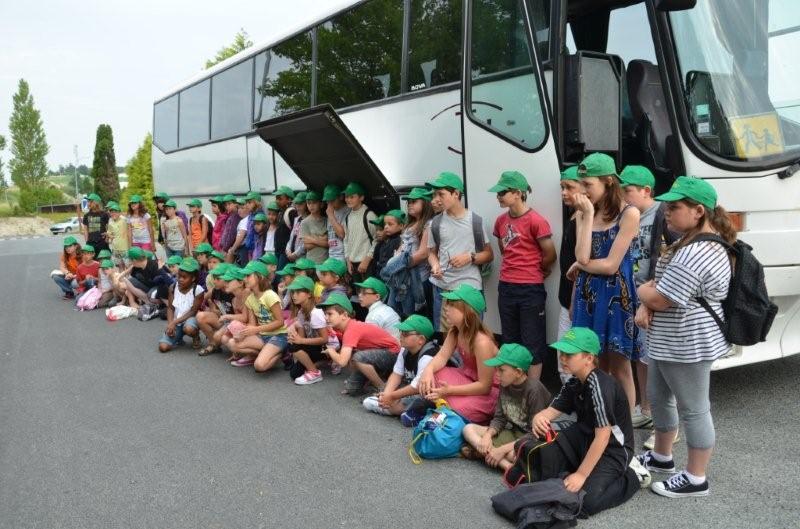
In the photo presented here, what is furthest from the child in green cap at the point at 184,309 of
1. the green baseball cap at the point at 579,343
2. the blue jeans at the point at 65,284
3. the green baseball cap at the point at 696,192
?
the green baseball cap at the point at 696,192

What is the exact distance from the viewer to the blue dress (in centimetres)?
466

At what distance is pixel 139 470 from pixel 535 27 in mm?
4107

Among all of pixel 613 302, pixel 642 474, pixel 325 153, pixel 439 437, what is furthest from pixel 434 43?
pixel 642 474

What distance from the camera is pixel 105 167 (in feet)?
208

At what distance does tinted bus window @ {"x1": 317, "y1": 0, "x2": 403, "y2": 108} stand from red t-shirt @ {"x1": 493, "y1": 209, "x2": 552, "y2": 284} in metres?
2.51

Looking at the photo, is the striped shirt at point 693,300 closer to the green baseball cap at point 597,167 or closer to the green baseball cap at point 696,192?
the green baseball cap at point 696,192

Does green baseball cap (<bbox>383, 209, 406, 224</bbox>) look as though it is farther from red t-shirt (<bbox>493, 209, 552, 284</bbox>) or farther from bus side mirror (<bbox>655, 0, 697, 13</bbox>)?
bus side mirror (<bbox>655, 0, 697, 13</bbox>)

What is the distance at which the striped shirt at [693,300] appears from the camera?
3.68 metres

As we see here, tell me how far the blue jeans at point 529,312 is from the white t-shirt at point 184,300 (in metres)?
4.37

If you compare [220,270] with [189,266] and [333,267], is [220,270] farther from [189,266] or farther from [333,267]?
[333,267]

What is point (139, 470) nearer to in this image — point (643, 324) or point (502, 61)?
point (643, 324)

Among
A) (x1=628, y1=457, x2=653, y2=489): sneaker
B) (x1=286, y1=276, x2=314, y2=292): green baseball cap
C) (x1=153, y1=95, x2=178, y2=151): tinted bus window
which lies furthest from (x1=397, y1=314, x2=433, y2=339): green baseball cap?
(x1=153, y1=95, x2=178, y2=151): tinted bus window

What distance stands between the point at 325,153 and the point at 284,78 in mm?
2418

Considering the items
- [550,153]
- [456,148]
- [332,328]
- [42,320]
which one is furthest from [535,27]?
[42,320]
